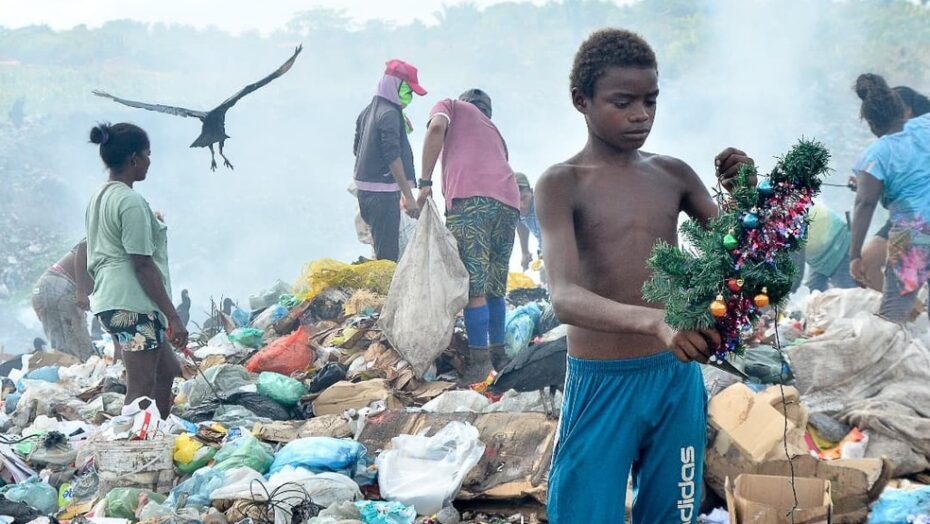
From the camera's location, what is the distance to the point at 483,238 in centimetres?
621

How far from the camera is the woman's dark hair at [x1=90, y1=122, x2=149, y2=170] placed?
4891 millimetres

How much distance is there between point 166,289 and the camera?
508 cm

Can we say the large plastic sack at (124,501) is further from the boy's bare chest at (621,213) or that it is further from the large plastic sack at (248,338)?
the large plastic sack at (248,338)

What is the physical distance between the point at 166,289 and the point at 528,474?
235 cm

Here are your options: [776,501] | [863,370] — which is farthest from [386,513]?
[863,370]

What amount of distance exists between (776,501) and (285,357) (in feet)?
14.8

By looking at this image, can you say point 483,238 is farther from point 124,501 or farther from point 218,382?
point 124,501

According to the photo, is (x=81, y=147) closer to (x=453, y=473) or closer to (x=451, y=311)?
(x=451, y=311)

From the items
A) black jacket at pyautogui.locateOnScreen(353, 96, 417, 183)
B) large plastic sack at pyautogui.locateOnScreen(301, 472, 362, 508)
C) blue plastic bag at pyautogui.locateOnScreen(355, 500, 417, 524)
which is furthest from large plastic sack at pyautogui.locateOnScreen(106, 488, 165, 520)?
black jacket at pyautogui.locateOnScreen(353, 96, 417, 183)

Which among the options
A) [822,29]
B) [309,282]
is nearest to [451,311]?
[309,282]

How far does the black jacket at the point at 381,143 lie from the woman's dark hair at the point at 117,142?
8.27 ft

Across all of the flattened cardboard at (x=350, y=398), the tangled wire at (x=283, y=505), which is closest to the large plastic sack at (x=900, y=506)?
the tangled wire at (x=283, y=505)

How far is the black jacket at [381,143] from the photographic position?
23.5ft

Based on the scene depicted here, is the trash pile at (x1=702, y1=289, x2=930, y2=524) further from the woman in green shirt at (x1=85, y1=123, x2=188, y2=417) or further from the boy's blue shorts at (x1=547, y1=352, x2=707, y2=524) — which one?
the woman in green shirt at (x1=85, y1=123, x2=188, y2=417)
